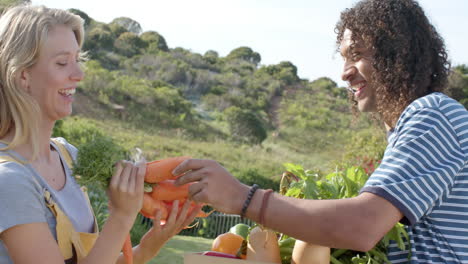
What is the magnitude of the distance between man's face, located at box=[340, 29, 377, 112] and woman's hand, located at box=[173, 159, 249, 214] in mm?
712

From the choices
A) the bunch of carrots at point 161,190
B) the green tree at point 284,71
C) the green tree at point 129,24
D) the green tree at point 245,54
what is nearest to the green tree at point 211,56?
the green tree at point 245,54

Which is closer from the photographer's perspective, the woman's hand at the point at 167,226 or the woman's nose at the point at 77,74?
the woman's nose at the point at 77,74

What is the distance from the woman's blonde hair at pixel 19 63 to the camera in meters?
2.17

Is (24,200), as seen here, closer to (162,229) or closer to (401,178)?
(162,229)

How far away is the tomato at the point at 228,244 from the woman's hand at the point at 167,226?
0.68 feet

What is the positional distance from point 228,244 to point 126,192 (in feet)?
1.73

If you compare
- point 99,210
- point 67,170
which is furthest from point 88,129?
point 67,170

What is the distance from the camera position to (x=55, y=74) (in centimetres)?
224

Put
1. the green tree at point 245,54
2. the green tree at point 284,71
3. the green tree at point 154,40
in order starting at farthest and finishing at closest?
the green tree at point 245,54 < the green tree at point 284,71 < the green tree at point 154,40

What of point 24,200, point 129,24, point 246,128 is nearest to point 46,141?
point 24,200

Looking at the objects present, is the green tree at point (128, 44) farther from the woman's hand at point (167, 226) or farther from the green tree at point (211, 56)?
the woman's hand at point (167, 226)

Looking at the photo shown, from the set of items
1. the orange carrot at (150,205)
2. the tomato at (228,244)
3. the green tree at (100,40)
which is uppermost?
the green tree at (100,40)

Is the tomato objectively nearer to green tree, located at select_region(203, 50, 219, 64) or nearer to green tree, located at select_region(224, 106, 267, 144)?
green tree, located at select_region(224, 106, 267, 144)

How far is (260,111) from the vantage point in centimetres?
4447
